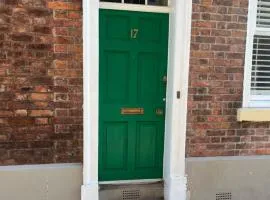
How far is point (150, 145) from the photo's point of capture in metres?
4.36

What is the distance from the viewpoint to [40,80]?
3.76m

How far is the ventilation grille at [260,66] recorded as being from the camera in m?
4.39

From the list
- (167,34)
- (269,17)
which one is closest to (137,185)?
(167,34)

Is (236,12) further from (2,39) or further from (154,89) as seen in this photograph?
(2,39)

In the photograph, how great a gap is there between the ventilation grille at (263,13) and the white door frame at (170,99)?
1.06m

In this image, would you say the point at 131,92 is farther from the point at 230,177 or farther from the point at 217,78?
the point at 230,177

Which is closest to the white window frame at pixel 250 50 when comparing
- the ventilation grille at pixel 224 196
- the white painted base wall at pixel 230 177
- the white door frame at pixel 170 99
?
the white painted base wall at pixel 230 177

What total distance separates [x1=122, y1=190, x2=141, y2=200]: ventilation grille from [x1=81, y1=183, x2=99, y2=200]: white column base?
0.43m

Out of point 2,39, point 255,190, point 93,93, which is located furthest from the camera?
point 255,190

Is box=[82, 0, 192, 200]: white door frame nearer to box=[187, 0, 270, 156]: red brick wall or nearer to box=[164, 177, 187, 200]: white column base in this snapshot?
box=[164, 177, 187, 200]: white column base

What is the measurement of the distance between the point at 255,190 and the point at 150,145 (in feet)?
5.25

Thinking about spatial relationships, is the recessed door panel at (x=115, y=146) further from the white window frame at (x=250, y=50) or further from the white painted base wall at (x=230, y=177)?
the white window frame at (x=250, y=50)

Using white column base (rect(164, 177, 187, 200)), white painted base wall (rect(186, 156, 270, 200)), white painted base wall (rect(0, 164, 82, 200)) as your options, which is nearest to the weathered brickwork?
white painted base wall (rect(0, 164, 82, 200))

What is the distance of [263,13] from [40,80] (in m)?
3.07
